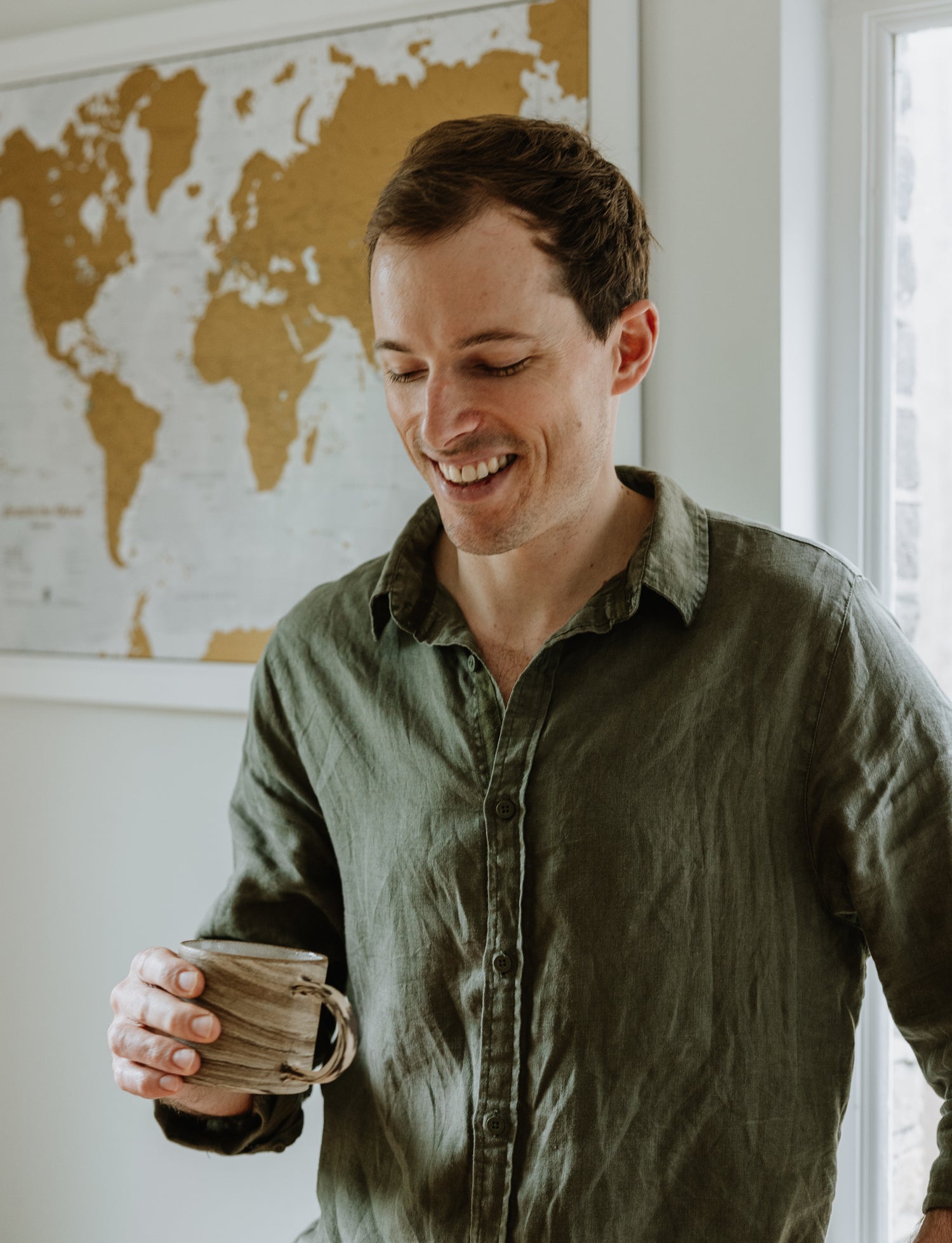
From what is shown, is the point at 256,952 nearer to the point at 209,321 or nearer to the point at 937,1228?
the point at 937,1228

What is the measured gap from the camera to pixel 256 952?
910 mm

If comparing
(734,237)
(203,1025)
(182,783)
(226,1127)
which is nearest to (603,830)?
(203,1025)

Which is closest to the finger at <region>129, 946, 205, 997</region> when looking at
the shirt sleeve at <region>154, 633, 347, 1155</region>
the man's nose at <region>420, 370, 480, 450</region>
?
the shirt sleeve at <region>154, 633, 347, 1155</region>

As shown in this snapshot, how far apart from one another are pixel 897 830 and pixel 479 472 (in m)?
0.44

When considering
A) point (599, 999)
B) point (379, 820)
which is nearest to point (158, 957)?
point (379, 820)

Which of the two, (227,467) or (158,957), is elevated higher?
(227,467)

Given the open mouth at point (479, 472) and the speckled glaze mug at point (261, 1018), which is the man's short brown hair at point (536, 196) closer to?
→ the open mouth at point (479, 472)

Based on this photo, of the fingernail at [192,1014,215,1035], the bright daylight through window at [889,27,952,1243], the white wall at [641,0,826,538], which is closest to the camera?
the fingernail at [192,1014,215,1035]

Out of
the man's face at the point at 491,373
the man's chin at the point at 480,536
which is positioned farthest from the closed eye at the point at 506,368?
the man's chin at the point at 480,536

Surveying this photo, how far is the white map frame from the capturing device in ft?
4.18

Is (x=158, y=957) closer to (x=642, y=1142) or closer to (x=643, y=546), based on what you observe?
(x=642, y=1142)

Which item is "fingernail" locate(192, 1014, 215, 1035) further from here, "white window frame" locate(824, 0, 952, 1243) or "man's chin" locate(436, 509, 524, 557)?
"white window frame" locate(824, 0, 952, 1243)

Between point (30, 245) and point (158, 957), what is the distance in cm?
120

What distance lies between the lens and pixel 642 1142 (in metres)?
0.92
